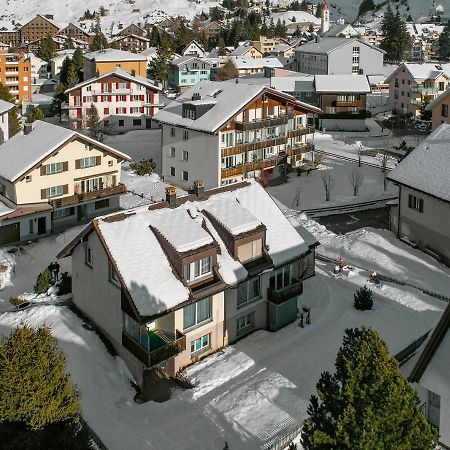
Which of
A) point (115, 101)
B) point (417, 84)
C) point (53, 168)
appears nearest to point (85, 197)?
point (53, 168)

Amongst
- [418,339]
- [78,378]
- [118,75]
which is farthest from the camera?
[118,75]

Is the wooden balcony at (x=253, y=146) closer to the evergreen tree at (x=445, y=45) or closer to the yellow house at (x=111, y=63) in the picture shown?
the yellow house at (x=111, y=63)

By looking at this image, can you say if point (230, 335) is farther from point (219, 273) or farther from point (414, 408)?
point (414, 408)

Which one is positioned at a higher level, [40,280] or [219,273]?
[219,273]

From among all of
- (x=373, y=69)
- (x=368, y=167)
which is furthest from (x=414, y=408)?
(x=373, y=69)

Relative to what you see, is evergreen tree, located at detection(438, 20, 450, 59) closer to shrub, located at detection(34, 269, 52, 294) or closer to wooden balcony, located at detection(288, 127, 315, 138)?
wooden balcony, located at detection(288, 127, 315, 138)

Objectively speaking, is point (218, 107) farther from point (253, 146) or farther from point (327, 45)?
point (327, 45)

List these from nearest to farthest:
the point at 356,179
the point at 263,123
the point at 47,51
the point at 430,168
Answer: the point at 430,168 → the point at 263,123 → the point at 356,179 → the point at 47,51
